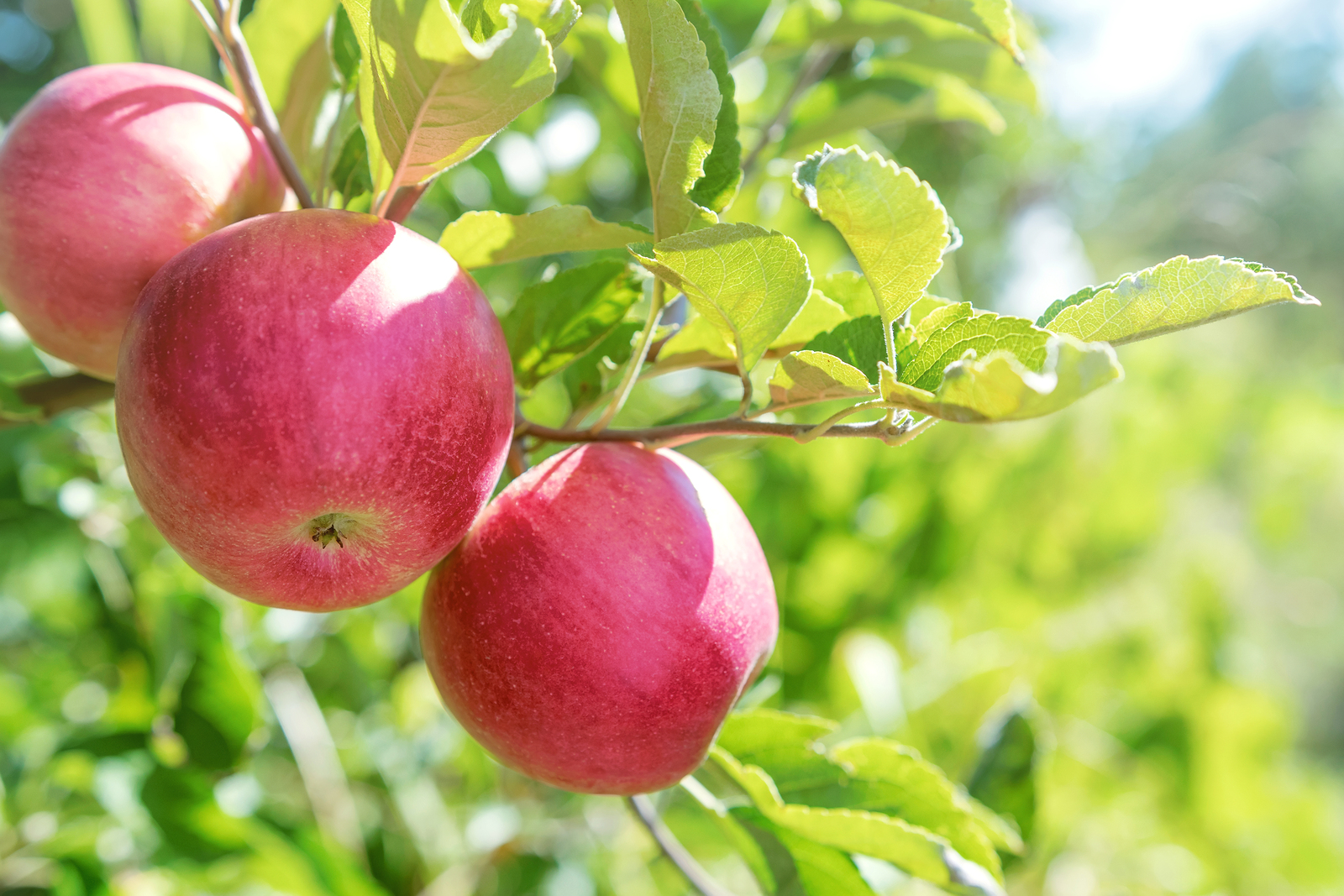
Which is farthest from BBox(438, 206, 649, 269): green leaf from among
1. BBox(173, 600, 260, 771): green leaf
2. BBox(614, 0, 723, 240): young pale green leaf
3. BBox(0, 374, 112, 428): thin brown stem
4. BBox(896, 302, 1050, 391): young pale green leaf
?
BBox(173, 600, 260, 771): green leaf

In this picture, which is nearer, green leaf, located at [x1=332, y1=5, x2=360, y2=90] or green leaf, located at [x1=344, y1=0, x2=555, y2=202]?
green leaf, located at [x1=344, y1=0, x2=555, y2=202]

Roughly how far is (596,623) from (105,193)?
31 cm

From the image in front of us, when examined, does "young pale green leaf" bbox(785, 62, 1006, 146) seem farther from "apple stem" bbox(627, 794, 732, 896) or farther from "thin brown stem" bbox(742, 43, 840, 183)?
"apple stem" bbox(627, 794, 732, 896)

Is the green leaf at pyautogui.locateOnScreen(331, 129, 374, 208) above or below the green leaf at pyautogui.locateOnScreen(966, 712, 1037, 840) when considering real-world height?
above

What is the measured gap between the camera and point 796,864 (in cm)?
52

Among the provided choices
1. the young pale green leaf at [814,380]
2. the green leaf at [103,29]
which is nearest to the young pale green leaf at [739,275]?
the young pale green leaf at [814,380]

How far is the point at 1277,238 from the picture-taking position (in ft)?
19.4

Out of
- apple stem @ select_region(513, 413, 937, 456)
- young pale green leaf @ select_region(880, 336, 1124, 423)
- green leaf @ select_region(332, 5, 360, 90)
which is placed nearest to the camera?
young pale green leaf @ select_region(880, 336, 1124, 423)

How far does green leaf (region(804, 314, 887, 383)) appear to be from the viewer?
0.41 metres

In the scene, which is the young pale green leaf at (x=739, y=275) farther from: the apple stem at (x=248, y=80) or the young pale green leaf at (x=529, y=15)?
the apple stem at (x=248, y=80)

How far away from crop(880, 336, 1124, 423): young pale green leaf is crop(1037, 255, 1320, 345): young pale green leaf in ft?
0.17

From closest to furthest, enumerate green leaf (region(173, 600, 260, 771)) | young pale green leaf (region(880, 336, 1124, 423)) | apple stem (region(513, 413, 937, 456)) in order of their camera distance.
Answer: young pale green leaf (region(880, 336, 1124, 423))
apple stem (region(513, 413, 937, 456))
green leaf (region(173, 600, 260, 771))

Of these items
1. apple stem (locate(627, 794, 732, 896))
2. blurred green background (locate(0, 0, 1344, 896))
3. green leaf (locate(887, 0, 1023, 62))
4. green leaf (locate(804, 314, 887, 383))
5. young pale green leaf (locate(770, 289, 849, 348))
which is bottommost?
blurred green background (locate(0, 0, 1344, 896))

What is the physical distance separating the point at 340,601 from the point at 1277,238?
23.1 feet
